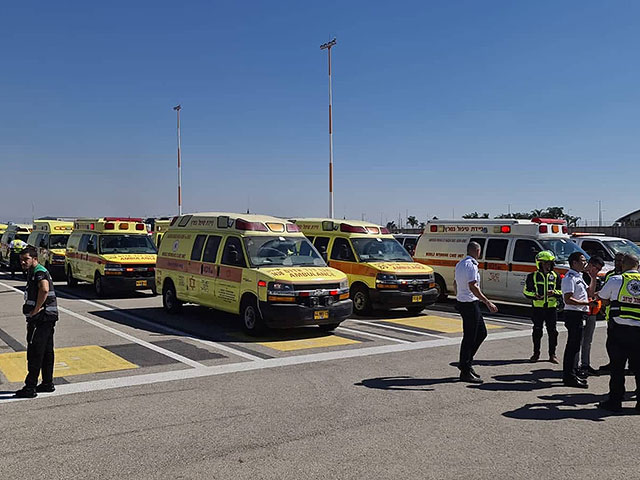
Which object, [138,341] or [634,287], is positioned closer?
[634,287]

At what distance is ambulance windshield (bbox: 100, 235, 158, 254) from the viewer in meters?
18.9

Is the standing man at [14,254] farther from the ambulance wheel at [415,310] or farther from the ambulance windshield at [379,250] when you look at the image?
the ambulance wheel at [415,310]

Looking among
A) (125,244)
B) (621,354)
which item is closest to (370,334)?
(621,354)

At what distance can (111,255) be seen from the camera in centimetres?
1844

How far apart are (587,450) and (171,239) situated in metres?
10.8

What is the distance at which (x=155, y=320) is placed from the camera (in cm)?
1340

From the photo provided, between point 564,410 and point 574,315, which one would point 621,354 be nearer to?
point 564,410

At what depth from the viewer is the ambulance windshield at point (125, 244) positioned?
18.9 metres

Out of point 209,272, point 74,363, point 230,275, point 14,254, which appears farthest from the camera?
point 14,254

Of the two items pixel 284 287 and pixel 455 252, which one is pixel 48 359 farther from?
pixel 455 252

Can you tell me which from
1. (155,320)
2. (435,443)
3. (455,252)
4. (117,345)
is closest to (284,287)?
(117,345)

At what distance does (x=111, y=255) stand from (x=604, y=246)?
1355 cm

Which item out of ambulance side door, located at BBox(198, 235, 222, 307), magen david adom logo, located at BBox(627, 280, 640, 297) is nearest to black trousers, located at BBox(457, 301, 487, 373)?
magen david adom logo, located at BBox(627, 280, 640, 297)

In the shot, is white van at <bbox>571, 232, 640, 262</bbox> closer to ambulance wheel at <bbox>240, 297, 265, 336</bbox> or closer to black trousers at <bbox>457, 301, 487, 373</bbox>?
black trousers at <bbox>457, 301, 487, 373</bbox>
